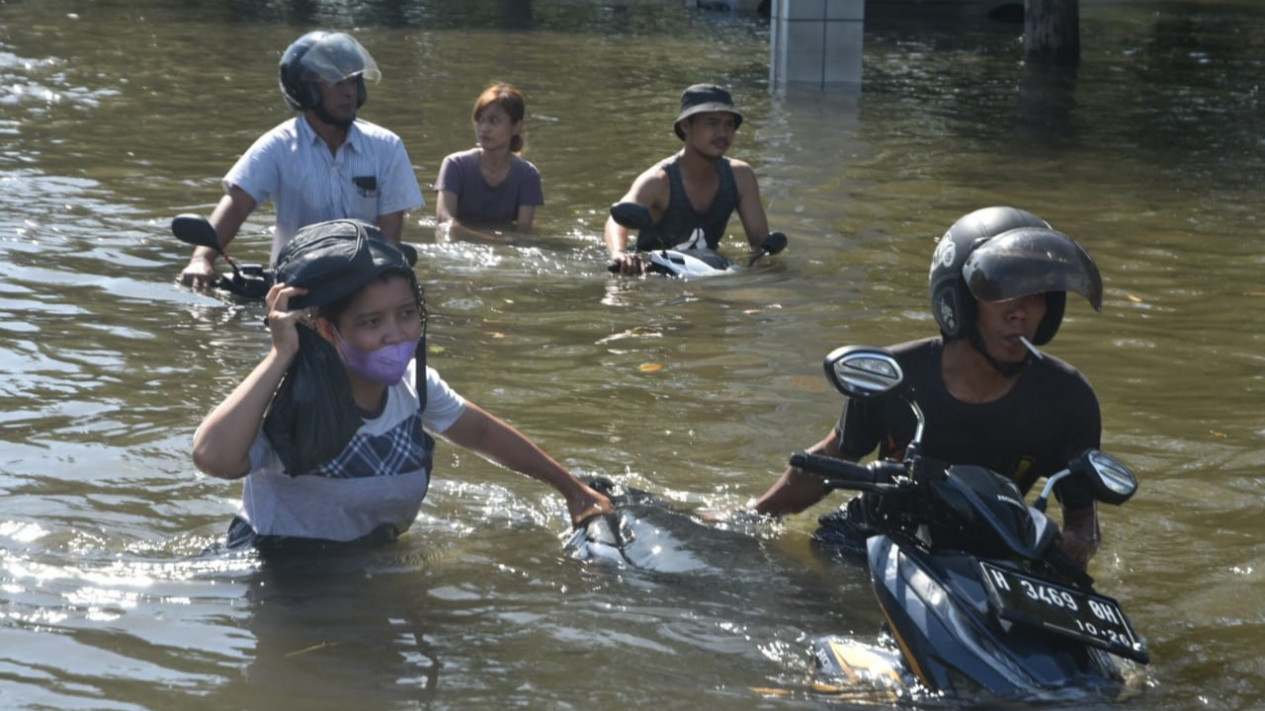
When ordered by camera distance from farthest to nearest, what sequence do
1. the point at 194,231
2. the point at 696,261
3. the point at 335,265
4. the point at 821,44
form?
the point at 821,44 → the point at 696,261 → the point at 194,231 → the point at 335,265

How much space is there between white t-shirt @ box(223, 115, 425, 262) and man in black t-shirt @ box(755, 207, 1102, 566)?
4065mm

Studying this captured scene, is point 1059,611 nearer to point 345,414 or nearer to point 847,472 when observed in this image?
point 847,472

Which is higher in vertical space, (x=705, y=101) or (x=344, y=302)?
(x=344, y=302)

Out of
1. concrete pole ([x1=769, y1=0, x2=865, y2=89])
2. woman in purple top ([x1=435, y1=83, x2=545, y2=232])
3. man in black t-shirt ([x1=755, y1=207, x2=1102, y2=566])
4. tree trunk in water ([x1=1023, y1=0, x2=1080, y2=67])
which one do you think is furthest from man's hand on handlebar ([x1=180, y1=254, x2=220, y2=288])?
tree trunk in water ([x1=1023, y1=0, x2=1080, y2=67])

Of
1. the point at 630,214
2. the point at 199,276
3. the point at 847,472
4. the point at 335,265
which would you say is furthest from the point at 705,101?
the point at 847,472

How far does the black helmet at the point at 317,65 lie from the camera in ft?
28.6

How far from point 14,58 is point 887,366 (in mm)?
21079

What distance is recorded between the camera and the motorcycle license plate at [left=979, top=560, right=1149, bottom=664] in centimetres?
420

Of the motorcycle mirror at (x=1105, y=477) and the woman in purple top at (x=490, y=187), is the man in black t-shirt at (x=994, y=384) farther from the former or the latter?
the woman in purple top at (x=490, y=187)

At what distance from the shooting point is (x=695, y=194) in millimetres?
11242

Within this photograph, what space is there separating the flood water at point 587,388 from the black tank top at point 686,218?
1.60 ft

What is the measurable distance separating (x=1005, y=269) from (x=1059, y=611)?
1046 millimetres

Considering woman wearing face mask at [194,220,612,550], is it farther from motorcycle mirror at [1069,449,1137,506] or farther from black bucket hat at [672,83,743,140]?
black bucket hat at [672,83,743,140]

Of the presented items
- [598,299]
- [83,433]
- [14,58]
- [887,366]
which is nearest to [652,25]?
[14,58]
